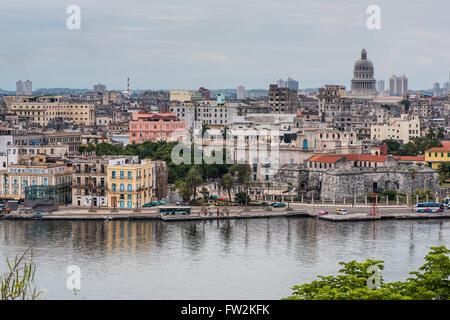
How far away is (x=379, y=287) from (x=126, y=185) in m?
16.6

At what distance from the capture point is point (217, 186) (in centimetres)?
3256

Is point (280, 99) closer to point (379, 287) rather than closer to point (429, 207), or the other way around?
point (429, 207)

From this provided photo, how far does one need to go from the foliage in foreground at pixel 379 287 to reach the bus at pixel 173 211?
13.8 m

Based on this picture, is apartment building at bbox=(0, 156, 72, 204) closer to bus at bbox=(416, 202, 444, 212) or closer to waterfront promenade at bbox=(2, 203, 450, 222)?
waterfront promenade at bbox=(2, 203, 450, 222)

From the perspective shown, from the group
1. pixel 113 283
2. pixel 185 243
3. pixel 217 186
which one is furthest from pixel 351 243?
pixel 217 186

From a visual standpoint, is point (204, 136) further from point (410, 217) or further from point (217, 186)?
point (410, 217)

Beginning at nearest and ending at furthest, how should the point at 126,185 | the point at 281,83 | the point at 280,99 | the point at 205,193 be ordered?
the point at 126,185
the point at 205,193
the point at 280,99
the point at 281,83

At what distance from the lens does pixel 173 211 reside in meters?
27.5

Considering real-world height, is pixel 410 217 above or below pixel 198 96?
below

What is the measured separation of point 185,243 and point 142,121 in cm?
2338

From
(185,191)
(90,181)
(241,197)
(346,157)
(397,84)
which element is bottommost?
(241,197)

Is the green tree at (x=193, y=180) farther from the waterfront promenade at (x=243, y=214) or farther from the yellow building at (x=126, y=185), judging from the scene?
the yellow building at (x=126, y=185)

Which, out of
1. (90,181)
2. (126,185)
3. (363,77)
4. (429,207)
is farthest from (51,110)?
(363,77)

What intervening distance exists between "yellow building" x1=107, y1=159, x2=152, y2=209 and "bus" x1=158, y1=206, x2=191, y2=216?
1.35 meters
